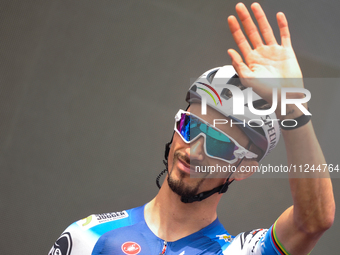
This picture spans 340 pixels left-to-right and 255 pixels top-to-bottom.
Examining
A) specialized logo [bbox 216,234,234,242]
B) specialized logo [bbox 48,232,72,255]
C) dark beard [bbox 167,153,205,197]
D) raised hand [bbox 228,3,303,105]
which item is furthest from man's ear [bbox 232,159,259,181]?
specialized logo [bbox 48,232,72,255]

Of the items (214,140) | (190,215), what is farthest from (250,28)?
(190,215)

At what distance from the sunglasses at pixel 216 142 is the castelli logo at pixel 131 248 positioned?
577 millimetres

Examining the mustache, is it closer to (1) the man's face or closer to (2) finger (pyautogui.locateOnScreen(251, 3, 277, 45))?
(1) the man's face

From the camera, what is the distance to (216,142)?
1803 millimetres

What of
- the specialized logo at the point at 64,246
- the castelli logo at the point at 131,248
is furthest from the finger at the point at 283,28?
the specialized logo at the point at 64,246

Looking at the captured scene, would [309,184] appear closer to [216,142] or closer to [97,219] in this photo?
[216,142]

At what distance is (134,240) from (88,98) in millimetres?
1419

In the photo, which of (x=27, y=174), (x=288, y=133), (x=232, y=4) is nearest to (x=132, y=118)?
(x=27, y=174)

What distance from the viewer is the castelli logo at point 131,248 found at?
1.84m

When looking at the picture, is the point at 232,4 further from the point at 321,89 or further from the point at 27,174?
the point at 27,174

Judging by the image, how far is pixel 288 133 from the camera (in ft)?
4.28

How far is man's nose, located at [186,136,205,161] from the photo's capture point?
5.98 feet

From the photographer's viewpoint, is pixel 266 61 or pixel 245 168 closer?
pixel 266 61

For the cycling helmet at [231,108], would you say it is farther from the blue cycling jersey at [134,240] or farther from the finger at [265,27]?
the finger at [265,27]
